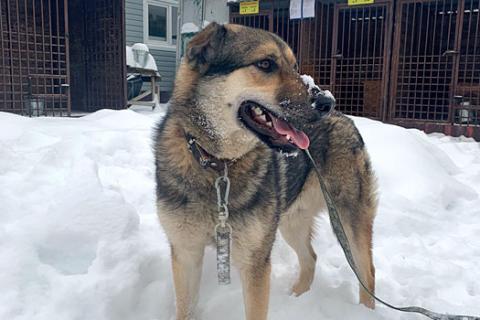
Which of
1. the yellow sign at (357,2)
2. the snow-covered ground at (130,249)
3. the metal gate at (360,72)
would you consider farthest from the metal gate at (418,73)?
the snow-covered ground at (130,249)

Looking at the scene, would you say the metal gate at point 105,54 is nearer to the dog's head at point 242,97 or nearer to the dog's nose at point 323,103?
the dog's head at point 242,97

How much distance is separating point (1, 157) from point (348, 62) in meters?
7.77

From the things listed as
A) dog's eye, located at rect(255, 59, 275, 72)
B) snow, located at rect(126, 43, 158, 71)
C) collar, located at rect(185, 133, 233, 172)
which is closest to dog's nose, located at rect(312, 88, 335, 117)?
dog's eye, located at rect(255, 59, 275, 72)

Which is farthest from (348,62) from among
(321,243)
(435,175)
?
(321,243)

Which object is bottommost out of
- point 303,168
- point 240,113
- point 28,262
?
point 28,262

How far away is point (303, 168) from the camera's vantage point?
9.53 feet

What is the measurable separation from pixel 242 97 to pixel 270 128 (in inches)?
8.1

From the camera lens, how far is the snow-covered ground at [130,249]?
2545mm

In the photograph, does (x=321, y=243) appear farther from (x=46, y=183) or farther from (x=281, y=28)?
(x=281, y=28)

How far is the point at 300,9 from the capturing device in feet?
28.3

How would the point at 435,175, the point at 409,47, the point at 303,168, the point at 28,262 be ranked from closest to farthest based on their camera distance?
the point at 28,262, the point at 303,168, the point at 435,175, the point at 409,47

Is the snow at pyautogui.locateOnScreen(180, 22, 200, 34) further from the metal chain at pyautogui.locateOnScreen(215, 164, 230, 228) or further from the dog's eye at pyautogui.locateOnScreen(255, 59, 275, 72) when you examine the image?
the metal chain at pyautogui.locateOnScreen(215, 164, 230, 228)

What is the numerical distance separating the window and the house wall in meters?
0.30

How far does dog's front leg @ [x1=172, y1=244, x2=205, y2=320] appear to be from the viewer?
241cm
